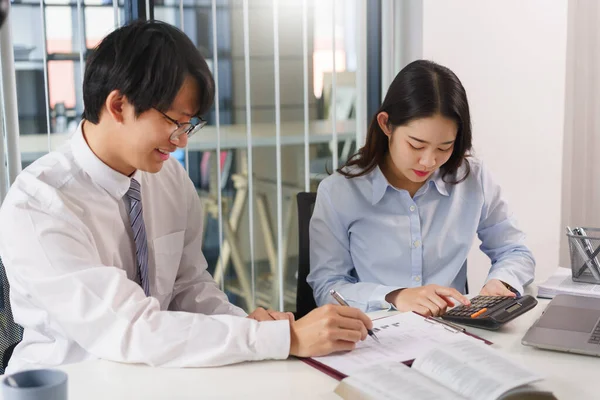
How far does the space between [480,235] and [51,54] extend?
1487 mm

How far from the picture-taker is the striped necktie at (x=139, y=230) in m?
1.52

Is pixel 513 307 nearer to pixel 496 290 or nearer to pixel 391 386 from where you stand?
pixel 496 290

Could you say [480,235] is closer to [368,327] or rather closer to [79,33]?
[368,327]

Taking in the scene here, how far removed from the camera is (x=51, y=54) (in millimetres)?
2318

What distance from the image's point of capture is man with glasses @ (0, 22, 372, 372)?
1235 millimetres

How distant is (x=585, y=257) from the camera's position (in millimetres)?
1792

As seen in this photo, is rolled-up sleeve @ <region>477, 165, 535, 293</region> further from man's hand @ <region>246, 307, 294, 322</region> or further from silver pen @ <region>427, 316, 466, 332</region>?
man's hand @ <region>246, 307, 294, 322</region>

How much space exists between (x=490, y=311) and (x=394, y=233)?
0.52 metres

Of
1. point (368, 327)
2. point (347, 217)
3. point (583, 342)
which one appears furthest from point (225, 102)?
point (583, 342)

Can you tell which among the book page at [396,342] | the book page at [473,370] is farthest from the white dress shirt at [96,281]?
the book page at [473,370]

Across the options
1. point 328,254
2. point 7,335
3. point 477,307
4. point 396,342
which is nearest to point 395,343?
point 396,342

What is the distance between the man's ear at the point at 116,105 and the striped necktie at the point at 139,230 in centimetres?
16

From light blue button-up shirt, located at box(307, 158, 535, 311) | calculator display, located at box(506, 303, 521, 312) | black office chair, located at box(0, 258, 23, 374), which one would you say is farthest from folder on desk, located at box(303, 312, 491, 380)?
black office chair, located at box(0, 258, 23, 374)

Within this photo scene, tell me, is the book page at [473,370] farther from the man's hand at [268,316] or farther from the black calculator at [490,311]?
the man's hand at [268,316]
